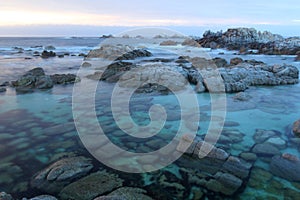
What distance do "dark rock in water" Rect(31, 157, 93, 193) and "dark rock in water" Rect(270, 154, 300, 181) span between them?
3.83 meters

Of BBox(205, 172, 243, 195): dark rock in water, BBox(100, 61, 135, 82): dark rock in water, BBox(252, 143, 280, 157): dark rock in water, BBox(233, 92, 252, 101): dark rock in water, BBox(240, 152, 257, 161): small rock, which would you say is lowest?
BBox(205, 172, 243, 195): dark rock in water

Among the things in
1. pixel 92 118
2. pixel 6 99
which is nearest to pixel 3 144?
pixel 92 118

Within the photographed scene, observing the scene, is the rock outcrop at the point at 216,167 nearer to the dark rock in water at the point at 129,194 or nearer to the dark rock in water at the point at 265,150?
the dark rock in water at the point at 265,150

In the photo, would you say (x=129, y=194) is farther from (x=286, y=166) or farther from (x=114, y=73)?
(x=114, y=73)

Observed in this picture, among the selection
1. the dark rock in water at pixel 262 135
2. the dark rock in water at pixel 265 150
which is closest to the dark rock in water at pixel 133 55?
the dark rock in water at pixel 262 135

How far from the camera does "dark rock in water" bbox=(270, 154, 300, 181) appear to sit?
526 centimetres

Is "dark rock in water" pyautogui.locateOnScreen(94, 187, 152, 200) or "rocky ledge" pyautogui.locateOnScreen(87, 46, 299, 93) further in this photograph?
"rocky ledge" pyautogui.locateOnScreen(87, 46, 299, 93)

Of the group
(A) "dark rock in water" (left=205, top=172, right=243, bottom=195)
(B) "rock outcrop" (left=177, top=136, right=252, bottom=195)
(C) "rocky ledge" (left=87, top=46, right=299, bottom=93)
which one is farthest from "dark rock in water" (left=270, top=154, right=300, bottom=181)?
(C) "rocky ledge" (left=87, top=46, right=299, bottom=93)

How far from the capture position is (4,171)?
17.8 feet

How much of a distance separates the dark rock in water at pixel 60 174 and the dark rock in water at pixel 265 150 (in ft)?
12.7

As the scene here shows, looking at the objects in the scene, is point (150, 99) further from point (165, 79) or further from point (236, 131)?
point (236, 131)

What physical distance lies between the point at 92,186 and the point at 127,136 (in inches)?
104

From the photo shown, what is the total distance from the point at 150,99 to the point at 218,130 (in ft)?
13.4

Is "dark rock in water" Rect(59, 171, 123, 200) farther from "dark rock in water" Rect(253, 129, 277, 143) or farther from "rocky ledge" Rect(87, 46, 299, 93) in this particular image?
"rocky ledge" Rect(87, 46, 299, 93)
